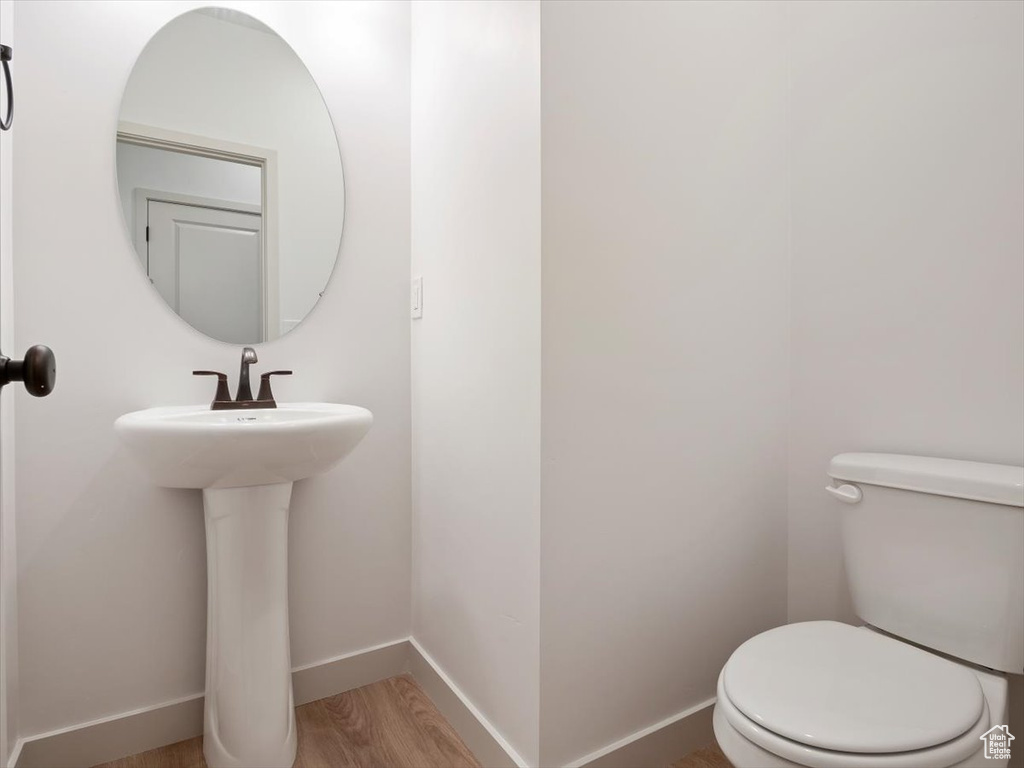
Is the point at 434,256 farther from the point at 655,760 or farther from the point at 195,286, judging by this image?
the point at 655,760

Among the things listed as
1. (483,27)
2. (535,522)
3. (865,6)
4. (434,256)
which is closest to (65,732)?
(535,522)

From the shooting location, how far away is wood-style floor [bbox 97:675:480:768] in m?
1.33

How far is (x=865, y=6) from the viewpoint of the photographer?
1383mm

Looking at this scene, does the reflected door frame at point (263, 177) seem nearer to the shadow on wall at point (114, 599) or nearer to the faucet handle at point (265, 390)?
the faucet handle at point (265, 390)

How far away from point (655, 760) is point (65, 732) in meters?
1.38

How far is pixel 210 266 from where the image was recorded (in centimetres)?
147

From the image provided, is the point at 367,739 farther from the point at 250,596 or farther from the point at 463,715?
the point at 250,596

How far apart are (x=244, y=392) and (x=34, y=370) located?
0.89 m

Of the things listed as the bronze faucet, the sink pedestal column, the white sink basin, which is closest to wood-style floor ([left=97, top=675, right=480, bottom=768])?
the sink pedestal column

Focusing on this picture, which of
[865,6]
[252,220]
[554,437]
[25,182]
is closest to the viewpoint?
[554,437]

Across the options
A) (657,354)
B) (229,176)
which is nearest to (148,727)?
(229,176)

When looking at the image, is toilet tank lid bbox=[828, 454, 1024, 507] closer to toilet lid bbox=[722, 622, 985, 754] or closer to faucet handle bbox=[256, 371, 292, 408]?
toilet lid bbox=[722, 622, 985, 754]

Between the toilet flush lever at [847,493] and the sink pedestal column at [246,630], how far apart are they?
1291 mm

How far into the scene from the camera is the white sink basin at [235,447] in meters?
1.04
